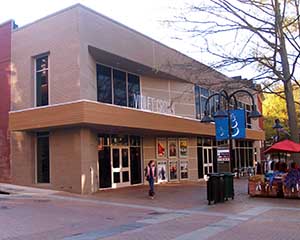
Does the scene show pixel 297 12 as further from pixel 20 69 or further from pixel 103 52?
pixel 20 69

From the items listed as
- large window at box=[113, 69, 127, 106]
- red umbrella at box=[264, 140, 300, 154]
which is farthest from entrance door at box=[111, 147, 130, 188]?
red umbrella at box=[264, 140, 300, 154]

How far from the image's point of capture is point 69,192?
66.7 feet

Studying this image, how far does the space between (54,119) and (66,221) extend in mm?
8584

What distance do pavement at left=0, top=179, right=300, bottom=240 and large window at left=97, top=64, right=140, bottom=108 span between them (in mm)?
6101

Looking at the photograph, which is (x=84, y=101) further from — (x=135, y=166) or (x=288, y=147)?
(x=288, y=147)

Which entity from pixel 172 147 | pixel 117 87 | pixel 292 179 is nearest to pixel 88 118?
pixel 117 87

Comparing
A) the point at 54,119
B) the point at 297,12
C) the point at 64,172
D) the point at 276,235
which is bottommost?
the point at 276,235

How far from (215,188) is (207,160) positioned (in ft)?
60.0

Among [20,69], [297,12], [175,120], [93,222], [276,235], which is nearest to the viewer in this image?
[276,235]

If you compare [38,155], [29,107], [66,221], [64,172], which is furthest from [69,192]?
[66,221]

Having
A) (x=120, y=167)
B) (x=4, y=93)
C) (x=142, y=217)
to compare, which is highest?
(x=4, y=93)

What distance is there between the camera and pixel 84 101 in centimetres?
1905

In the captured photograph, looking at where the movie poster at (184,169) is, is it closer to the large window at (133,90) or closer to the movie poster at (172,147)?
the movie poster at (172,147)

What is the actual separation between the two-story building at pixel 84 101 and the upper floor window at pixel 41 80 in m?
0.05
